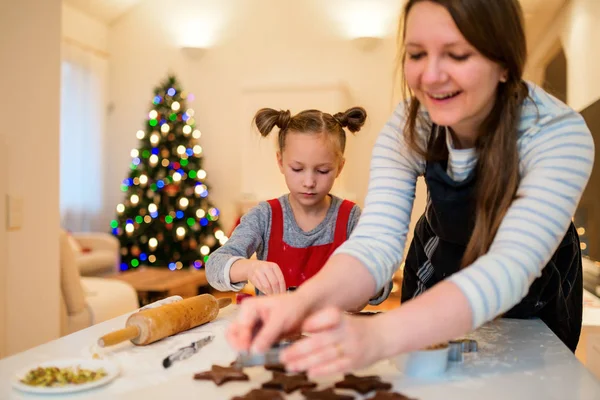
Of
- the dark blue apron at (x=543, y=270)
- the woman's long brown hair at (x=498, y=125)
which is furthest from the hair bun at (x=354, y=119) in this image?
the woman's long brown hair at (x=498, y=125)

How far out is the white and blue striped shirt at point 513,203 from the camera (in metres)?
0.89

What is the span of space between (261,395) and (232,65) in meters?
6.85

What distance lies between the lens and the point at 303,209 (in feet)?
6.28

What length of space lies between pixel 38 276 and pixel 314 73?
16.8 feet

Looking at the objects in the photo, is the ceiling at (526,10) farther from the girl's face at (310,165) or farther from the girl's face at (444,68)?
the girl's face at (444,68)

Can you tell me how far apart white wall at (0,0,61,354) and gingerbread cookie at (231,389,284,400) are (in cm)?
173

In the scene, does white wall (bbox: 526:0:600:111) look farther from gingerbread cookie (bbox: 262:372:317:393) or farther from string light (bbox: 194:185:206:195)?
string light (bbox: 194:185:206:195)

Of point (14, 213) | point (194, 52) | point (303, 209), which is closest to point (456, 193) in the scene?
point (303, 209)

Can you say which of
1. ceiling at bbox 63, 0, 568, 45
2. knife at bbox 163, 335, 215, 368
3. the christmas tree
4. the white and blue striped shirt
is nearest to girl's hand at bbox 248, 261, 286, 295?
knife at bbox 163, 335, 215, 368

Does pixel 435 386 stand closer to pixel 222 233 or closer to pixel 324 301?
pixel 324 301

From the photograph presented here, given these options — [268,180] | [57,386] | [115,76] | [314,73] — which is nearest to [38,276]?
[57,386]

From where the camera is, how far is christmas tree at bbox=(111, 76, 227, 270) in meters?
6.75

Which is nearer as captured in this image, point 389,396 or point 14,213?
point 389,396

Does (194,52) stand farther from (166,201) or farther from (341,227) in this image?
(341,227)
